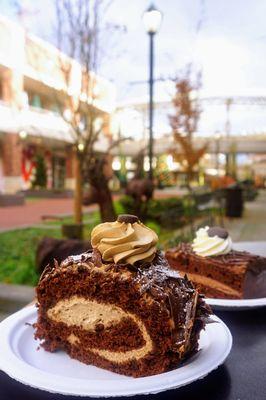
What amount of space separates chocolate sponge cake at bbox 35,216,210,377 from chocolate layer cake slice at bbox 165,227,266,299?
0.82m

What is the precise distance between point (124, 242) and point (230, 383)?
0.64 m

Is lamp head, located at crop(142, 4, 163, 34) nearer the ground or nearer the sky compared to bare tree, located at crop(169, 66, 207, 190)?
nearer the sky

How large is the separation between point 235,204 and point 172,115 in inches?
163

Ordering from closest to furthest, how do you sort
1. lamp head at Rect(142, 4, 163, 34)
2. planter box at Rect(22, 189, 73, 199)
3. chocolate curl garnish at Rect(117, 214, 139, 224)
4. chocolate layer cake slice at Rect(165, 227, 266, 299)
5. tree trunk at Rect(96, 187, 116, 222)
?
chocolate curl garnish at Rect(117, 214, 139, 224), chocolate layer cake slice at Rect(165, 227, 266, 299), tree trunk at Rect(96, 187, 116, 222), lamp head at Rect(142, 4, 163, 34), planter box at Rect(22, 189, 73, 199)

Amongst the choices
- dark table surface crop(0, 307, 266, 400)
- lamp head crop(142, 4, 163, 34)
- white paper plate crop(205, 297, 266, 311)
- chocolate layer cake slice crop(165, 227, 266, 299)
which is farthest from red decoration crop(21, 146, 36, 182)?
dark table surface crop(0, 307, 266, 400)

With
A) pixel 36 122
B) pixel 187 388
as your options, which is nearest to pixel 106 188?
pixel 187 388

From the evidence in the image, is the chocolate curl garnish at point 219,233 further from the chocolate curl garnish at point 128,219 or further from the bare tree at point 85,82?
the bare tree at point 85,82

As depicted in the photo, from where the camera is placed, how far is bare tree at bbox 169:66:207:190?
48.9ft

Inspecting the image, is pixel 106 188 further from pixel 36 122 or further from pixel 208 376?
pixel 36 122

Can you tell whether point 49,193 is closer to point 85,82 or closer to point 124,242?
point 85,82

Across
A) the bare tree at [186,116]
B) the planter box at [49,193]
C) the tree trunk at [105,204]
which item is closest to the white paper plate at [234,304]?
the tree trunk at [105,204]

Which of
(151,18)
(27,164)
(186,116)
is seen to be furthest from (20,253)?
(27,164)

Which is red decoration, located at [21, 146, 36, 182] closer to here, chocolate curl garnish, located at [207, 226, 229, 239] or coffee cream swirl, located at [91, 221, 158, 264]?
chocolate curl garnish, located at [207, 226, 229, 239]

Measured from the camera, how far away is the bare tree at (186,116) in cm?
1489
